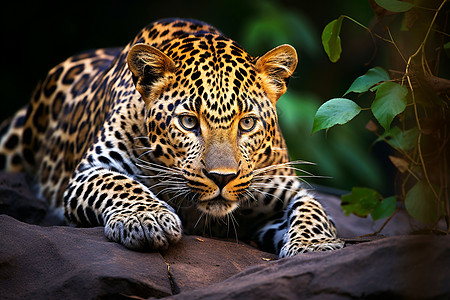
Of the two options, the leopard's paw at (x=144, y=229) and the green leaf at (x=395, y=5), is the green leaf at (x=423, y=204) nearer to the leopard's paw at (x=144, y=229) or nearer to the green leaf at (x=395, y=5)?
the green leaf at (x=395, y=5)

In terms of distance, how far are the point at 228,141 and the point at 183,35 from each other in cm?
156

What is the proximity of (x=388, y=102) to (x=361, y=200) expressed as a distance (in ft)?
3.65

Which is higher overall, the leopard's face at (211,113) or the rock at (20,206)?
the leopard's face at (211,113)

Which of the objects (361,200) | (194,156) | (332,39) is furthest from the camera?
(361,200)

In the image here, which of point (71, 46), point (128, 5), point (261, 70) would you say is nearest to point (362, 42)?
point (128, 5)

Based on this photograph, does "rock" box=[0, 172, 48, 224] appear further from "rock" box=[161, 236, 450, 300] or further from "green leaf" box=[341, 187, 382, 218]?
"rock" box=[161, 236, 450, 300]

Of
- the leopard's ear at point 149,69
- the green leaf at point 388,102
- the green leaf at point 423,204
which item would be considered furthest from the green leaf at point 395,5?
the leopard's ear at point 149,69

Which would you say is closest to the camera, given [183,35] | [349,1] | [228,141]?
[228,141]

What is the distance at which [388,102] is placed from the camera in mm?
4070

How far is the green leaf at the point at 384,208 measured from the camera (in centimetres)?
477

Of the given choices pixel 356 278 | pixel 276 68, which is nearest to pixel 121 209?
pixel 276 68

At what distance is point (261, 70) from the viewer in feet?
17.0

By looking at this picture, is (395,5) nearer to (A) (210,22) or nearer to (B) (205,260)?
(B) (205,260)

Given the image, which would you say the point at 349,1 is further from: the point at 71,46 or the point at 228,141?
the point at 228,141
